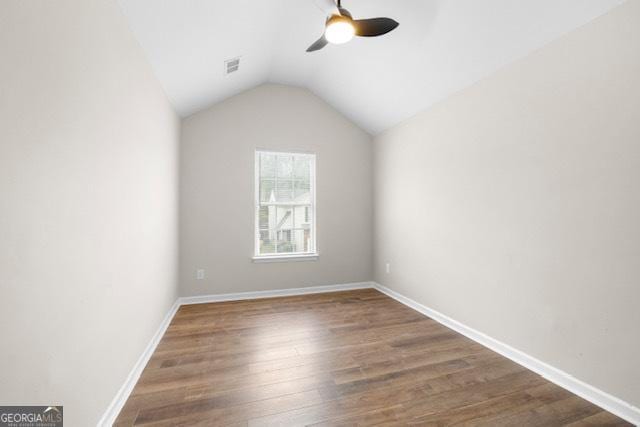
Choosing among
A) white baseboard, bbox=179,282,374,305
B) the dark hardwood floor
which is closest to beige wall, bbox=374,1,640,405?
the dark hardwood floor

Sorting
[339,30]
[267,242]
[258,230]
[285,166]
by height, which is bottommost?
[267,242]

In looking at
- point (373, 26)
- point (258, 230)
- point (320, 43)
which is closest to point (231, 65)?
point (320, 43)

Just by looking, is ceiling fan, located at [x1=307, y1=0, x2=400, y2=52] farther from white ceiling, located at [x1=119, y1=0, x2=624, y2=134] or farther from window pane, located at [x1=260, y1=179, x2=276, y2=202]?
window pane, located at [x1=260, y1=179, x2=276, y2=202]

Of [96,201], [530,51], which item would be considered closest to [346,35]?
[530,51]

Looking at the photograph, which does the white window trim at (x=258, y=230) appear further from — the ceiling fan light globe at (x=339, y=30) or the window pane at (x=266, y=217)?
the ceiling fan light globe at (x=339, y=30)

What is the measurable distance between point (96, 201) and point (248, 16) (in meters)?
1.92

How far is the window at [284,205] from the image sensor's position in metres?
3.91

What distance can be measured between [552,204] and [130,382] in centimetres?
322

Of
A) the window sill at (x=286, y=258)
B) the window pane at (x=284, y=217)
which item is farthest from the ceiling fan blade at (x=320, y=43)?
the window sill at (x=286, y=258)

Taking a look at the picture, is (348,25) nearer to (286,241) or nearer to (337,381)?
(337,381)

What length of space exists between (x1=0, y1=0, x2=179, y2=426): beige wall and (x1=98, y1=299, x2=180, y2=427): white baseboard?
2.3 inches

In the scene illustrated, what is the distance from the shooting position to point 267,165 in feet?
12.9

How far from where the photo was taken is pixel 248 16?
A: 2254 millimetres

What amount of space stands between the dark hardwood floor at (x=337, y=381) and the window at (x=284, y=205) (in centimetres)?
127
